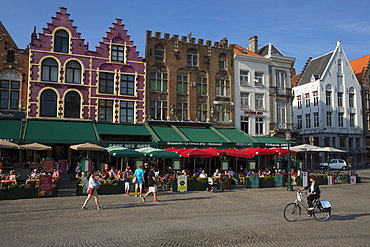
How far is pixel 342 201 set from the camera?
15680 millimetres

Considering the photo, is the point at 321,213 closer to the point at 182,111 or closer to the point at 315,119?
the point at 182,111

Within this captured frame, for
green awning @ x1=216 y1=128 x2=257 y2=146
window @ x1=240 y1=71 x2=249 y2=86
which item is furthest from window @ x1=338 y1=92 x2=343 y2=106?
green awning @ x1=216 y1=128 x2=257 y2=146

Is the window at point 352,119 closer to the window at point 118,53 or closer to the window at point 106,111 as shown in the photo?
the window at point 118,53

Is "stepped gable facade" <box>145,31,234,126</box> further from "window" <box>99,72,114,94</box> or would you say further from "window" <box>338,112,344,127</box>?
"window" <box>338,112,344,127</box>

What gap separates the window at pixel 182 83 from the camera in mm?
30531

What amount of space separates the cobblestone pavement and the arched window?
38.8 ft

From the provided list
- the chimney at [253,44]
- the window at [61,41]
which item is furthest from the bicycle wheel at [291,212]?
the chimney at [253,44]

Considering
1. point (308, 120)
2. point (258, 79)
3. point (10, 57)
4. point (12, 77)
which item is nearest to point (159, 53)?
point (258, 79)

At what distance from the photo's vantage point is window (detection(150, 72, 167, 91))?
29359mm

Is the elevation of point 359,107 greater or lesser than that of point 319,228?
greater

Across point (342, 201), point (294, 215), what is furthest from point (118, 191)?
point (342, 201)

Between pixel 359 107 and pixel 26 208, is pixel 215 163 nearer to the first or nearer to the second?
pixel 26 208

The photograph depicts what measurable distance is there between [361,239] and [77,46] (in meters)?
24.2

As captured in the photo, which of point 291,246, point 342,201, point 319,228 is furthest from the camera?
point 342,201
